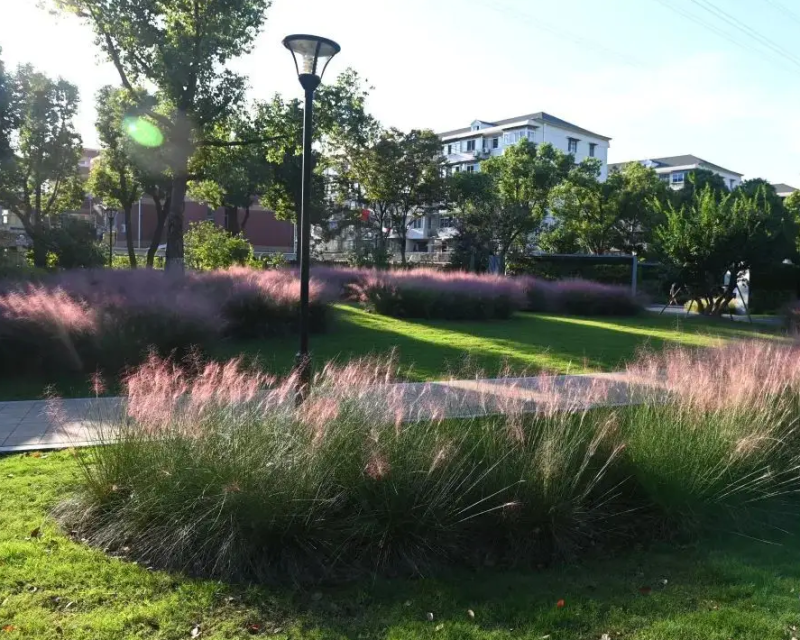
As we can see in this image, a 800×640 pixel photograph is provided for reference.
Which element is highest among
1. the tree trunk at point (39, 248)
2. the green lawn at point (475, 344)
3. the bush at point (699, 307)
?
the tree trunk at point (39, 248)

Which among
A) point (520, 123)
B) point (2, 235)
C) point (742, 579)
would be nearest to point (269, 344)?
point (742, 579)

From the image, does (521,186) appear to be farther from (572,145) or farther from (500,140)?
(572,145)

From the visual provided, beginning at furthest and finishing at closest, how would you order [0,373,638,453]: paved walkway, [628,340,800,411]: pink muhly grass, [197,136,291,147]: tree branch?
[197,136,291,147]: tree branch < [628,340,800,411]: pink muhly grass < [0,373,638,453]: paved walkway

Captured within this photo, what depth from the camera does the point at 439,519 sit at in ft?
13.6

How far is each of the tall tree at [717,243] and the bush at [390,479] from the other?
1630 cm

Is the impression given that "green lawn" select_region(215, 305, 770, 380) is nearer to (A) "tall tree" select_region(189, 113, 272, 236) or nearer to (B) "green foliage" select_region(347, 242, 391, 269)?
(A) "tall tree" select_region(189, 113, 272, 236)

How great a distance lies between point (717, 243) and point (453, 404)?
685 inches

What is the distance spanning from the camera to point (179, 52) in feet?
65.0

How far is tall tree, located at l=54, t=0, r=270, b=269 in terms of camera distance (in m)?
20.1

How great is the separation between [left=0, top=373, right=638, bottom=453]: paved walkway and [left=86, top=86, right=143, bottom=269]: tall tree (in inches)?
882

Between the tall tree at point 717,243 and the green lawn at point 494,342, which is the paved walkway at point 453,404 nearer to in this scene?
the green lawn at point 494,342

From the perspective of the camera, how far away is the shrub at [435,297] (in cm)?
1733

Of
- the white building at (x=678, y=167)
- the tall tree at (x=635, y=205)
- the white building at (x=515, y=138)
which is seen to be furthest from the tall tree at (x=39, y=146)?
the white building at (x=678, y=167)

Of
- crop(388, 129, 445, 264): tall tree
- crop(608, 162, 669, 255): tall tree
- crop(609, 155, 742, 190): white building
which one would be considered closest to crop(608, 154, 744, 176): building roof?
crop(609, 155, 742, 190): white building
